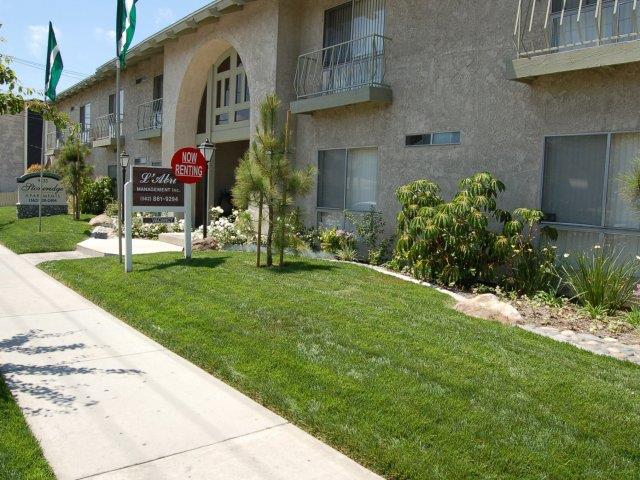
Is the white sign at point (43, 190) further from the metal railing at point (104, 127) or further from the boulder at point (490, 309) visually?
the boulder at point (490, 309)

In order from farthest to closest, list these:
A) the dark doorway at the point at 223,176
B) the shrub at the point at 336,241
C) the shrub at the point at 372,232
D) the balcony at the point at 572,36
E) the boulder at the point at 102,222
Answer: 1. the dark doorway at the point at 223,176
2. the boulder at the point at 102,222
3. the shrub at the point at 336,241
4. the shrub at the point at 372,232
5. the balcony at the point at 572,36

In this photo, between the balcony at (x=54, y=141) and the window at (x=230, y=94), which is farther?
the balcony at (x=54, y=141)

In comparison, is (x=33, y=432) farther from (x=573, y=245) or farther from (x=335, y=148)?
(x=335, y=148)

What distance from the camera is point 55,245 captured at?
1441 cm

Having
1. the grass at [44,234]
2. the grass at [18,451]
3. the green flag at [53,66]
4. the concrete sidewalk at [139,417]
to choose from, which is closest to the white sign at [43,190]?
the grass at [44,234]

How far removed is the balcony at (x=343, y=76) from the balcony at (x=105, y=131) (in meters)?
12.5

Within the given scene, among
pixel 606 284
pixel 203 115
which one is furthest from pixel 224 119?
pixel 606 284

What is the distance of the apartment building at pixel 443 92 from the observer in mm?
8234

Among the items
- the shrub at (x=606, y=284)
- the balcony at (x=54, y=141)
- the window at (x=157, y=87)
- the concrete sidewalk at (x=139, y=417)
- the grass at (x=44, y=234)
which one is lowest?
the concrete sidewalk at (x=139, y=417)

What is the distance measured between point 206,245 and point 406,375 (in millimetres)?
9555

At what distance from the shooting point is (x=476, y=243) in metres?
8.86

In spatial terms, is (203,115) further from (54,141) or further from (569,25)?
(54,141)

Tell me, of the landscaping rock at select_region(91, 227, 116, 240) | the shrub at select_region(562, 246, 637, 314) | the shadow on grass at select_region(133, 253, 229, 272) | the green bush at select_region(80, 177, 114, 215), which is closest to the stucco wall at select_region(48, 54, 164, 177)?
the green bush at select_region(80, 177, 114, 215)

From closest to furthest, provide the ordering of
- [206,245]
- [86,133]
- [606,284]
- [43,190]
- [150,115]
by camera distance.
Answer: [606,284] → [206,245] → [150,115] → [43,190] → [86,133]
